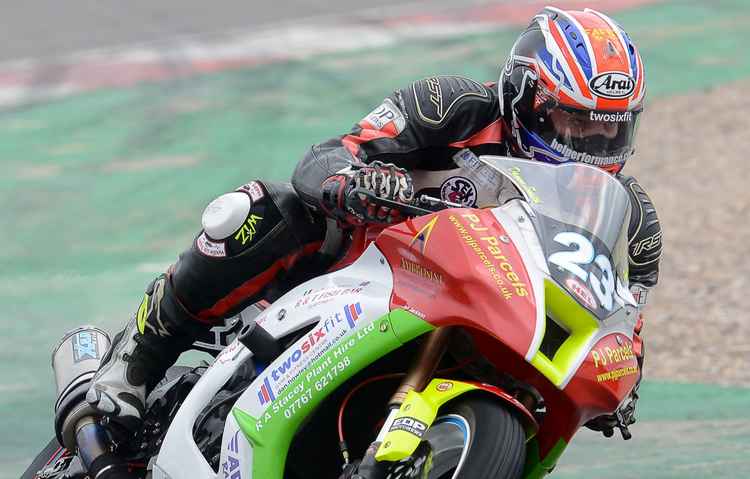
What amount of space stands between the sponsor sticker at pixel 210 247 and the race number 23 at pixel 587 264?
3.87 ft

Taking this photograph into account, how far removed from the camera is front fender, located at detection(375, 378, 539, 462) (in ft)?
10.6

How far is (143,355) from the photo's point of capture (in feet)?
14.8

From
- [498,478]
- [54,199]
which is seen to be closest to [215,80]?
[54,199]

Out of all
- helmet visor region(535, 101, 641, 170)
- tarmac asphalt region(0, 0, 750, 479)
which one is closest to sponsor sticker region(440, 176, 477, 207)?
helmet visor region(535, 101, 641, 170)

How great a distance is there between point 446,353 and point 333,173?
68cm

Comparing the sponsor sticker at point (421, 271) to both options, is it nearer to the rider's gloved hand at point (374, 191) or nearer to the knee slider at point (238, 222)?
the rider's gloved hand at point (374, 191)

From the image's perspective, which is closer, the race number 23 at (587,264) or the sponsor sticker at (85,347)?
the race number 23 at (587,264)

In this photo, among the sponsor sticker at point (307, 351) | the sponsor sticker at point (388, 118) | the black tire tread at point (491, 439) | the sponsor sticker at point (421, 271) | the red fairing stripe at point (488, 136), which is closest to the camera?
the black tire tread at point (491, 439)

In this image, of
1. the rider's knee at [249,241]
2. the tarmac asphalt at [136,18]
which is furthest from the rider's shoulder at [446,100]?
the tarmac asphalt at [136,18]

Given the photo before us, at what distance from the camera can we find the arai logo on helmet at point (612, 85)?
164 inches

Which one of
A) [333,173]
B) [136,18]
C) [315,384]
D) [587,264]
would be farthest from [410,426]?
[136,18]

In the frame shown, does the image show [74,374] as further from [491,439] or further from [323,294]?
[491,439]

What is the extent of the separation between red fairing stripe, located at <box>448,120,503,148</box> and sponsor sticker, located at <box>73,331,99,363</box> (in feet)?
5.30

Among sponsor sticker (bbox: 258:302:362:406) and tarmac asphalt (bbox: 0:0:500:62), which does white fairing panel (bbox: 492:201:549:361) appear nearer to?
sponsor sticker (bbox: 258:302:362:406)
